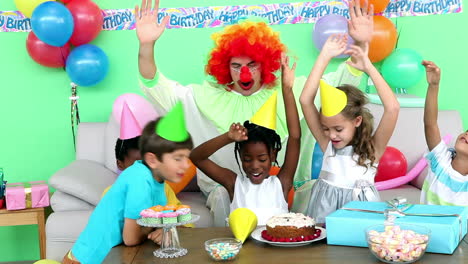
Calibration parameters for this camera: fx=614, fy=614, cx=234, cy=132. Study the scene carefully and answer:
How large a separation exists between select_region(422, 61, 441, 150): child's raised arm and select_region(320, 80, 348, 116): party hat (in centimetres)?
42

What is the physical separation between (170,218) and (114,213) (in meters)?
0.30

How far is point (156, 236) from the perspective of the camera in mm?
1961

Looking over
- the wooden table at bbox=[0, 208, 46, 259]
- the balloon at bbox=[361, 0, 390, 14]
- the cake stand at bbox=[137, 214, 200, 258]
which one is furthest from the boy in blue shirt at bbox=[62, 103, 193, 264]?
the balloon at bbox=[361, 0, 390, 14]

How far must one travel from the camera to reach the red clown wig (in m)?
3.15

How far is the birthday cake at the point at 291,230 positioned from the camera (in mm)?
1891

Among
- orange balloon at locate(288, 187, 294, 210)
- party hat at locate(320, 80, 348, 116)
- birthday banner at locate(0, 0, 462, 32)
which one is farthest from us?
birthday banner at locate(0, 0, 462, 32)

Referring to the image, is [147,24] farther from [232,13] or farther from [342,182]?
[232,13]

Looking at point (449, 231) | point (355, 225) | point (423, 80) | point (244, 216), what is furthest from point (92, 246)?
point (423, 80)

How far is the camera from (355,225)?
1.83m

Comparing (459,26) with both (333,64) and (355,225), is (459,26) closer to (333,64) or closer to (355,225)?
(333,64)

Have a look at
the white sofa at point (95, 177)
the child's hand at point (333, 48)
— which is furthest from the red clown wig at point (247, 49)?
the white sofa at point (95, 177)

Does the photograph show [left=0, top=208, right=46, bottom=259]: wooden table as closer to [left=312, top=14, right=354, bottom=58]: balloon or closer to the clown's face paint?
the clown's face paint

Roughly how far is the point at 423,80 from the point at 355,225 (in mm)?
2582

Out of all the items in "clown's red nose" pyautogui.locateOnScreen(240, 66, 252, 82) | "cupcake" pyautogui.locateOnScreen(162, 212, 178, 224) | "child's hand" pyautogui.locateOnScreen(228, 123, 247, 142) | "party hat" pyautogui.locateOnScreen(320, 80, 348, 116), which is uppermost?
"clown's red nose" pyautogui.locateOnScreen(240, 66, 252, 82)
